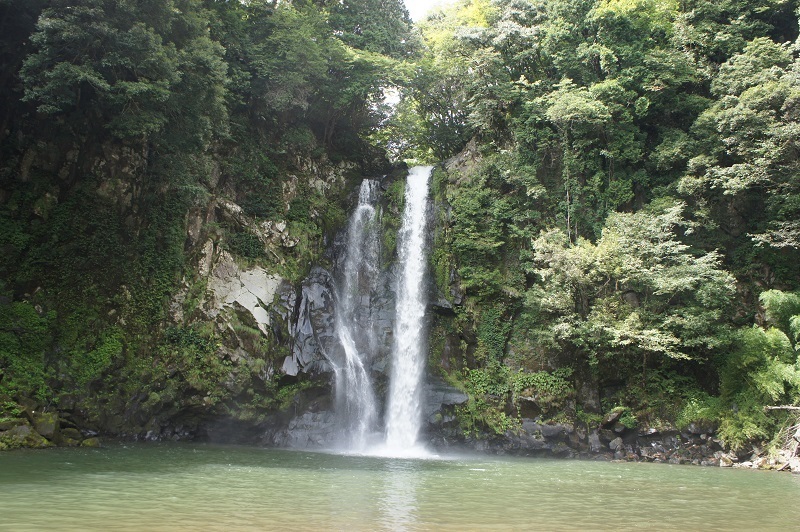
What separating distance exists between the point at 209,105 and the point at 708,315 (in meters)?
16.8

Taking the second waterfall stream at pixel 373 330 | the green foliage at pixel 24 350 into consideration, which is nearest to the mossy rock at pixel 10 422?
the green foliage at pixel 24 350

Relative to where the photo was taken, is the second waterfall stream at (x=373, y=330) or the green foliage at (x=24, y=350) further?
the second waterfall stream at (x=373, y=330)

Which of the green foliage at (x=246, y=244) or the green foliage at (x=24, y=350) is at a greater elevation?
the green foliage at (x=246, y=244)

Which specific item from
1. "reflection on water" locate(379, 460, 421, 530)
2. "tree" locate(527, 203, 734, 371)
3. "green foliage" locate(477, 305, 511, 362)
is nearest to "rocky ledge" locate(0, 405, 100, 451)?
"reflection on water" locate(379, 460, 421, 530)

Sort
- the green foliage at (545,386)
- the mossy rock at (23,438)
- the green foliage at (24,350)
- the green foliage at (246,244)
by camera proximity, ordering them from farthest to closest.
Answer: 1. the green foliage at (246,244)
2. the green foliage at (545,386)
3. the green foliage at (24,350)
4. the mossy rock at (23,438)

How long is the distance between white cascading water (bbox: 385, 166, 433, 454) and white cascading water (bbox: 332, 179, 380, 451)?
0.88m

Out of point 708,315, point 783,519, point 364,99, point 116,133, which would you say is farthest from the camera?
point 364,99

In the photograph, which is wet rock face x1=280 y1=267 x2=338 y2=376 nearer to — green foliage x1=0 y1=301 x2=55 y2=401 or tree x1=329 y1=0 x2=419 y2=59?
green foliage x1=0 y1=301 x2=55 y2=401

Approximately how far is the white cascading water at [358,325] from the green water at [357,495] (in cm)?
447

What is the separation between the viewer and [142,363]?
1603 cm

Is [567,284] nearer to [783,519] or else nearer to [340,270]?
[340,270]

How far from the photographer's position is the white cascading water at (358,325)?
1850 centimetres

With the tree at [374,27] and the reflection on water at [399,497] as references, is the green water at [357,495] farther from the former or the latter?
the tree at [374,27]

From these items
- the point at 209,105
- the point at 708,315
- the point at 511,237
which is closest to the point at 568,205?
the point at 511,237
